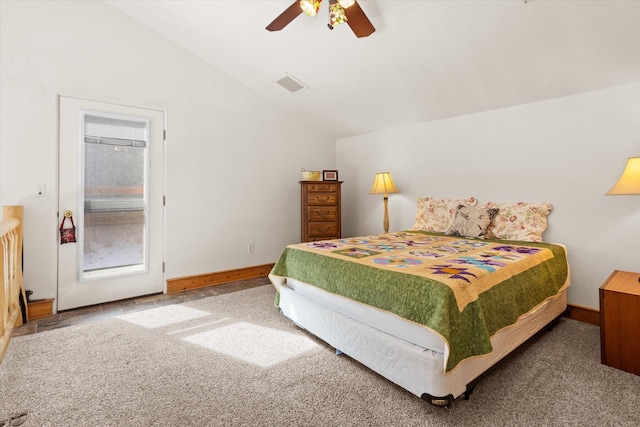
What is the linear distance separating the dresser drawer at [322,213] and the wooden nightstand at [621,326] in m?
2.89

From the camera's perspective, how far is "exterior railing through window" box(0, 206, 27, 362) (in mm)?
1915

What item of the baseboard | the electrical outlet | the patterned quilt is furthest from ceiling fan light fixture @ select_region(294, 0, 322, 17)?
the baseboard

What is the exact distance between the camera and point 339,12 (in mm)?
2145

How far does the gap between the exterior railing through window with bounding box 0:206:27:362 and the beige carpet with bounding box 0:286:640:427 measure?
21cm

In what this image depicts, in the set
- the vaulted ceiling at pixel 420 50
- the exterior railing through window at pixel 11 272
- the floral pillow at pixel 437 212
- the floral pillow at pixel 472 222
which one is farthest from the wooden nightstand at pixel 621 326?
the exterior railing through window at pixel 11 272

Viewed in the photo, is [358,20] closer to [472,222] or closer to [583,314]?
[472,222]

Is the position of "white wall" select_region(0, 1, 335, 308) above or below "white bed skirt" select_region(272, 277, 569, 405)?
above

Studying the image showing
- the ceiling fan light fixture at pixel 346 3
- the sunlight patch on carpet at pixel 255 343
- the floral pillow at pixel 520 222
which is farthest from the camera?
the floral pillow at pixel 520 222

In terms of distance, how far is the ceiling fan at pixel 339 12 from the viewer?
2.07m

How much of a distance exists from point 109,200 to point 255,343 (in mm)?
2274

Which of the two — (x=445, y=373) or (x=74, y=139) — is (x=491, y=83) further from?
(x=74, y=139)

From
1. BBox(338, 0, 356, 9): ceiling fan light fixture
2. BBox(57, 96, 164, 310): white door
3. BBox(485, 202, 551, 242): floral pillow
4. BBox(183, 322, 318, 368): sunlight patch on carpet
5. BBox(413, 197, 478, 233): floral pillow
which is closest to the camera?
BBox(338, 0, 356, 9): ceiling fan light fixture

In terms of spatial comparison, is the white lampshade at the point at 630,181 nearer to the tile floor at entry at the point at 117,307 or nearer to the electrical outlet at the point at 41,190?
the tile floor at entry at the point at 117,307

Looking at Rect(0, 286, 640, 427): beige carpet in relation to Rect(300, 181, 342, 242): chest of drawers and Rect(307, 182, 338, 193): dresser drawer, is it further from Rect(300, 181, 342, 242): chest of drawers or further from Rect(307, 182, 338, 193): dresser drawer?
Rect(307, 182, 338, 193): dresser drawer
